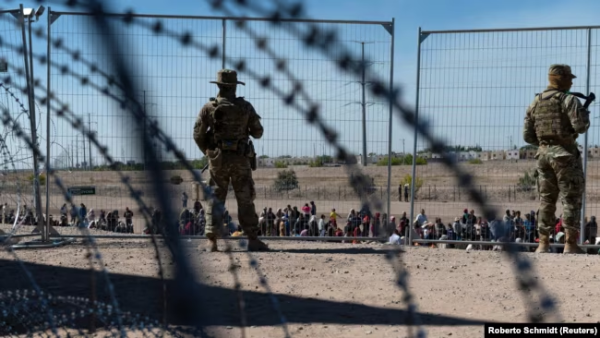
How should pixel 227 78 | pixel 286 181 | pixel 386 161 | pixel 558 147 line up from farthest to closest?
pixel 286 181
pixel 386 161
pixel 558 147
pixel 227 78

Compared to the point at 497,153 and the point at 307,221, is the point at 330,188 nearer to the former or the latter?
the point at 307,221

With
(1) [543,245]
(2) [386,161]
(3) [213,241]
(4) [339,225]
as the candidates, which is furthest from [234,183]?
(1) [543,245]

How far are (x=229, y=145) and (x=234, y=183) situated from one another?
1.26ft

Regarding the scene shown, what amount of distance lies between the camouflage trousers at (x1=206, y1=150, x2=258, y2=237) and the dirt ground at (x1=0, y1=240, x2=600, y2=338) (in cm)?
→ 31

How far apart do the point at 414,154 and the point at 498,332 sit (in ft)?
13.0

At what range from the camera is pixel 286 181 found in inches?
384

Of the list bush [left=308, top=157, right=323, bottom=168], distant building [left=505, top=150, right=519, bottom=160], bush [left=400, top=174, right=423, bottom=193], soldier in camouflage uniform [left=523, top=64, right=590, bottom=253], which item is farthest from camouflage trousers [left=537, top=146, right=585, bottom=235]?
bush [left=308, top=157, right=323, bottom=168]

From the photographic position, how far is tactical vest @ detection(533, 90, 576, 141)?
22.5ft

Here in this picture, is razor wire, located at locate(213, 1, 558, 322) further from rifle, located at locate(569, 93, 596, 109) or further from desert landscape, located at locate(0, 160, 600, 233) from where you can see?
rifle, located at locate(569, 93, 596, 109)

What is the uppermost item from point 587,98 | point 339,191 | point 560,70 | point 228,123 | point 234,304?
point 560,70

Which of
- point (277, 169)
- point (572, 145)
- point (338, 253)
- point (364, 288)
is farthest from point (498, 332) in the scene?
point (277, 169)

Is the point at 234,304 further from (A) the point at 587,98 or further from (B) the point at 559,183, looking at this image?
(A) the point at 587,98

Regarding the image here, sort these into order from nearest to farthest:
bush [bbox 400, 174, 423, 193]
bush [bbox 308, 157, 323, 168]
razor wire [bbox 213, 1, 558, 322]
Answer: razor wire [bbox 213, 1, 558, 322]
bush [bbox 308, 157, 323, 168]
bush [bbox 400, 174, 423, 193]

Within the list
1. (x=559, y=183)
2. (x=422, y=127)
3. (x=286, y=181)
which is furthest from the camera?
(x=286, y=181)
